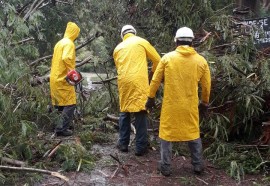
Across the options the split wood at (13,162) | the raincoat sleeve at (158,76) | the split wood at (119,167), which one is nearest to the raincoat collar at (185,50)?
the raincoat sleeve at (158,76)

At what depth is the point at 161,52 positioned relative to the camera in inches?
270

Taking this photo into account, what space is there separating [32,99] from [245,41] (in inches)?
138

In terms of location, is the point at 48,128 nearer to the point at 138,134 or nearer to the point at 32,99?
the point at 32,99

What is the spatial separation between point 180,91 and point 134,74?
32.7 inches

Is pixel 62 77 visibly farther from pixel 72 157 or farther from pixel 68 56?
pixel 72 157

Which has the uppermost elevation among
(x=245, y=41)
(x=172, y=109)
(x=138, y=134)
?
(x=245, y=41)

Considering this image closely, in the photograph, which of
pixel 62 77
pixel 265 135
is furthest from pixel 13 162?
pixel 265 135

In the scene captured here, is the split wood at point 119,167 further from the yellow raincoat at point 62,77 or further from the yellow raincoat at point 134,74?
the yellow raincoat at point 62,77

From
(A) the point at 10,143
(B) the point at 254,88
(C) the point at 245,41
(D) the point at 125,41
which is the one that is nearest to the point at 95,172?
(A) the point at 10,143

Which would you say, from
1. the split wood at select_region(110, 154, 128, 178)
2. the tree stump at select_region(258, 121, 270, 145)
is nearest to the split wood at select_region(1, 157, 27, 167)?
the split wood at select_region(110, 154, 128, 178)

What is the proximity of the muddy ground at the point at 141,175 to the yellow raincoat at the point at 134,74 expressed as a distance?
2.40ft

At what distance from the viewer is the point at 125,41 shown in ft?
16.5

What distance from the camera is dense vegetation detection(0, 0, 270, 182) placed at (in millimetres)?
4492

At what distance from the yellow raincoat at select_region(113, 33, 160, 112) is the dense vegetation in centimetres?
92
